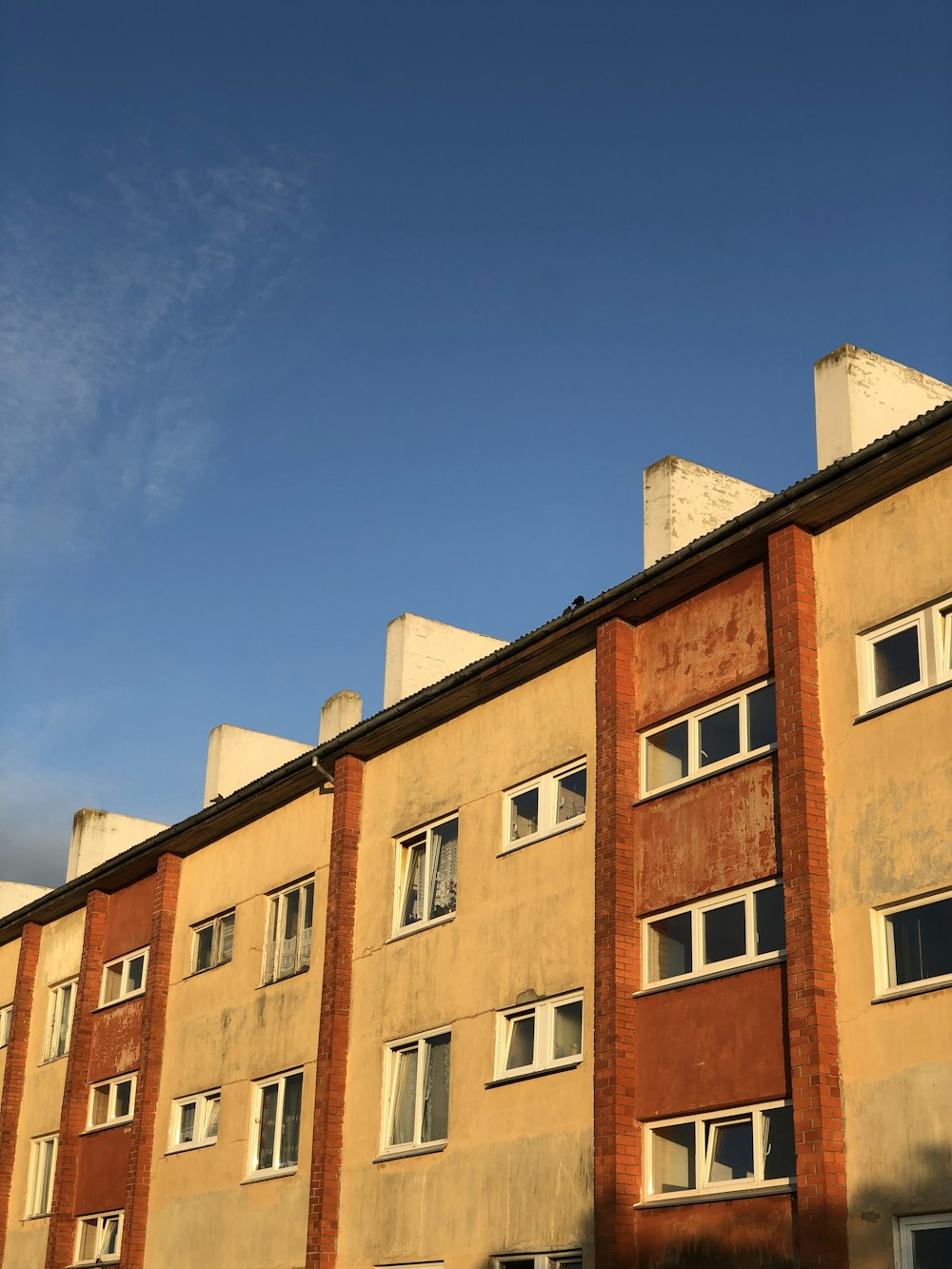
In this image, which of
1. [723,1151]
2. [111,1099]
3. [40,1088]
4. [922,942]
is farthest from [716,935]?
[40,1088]

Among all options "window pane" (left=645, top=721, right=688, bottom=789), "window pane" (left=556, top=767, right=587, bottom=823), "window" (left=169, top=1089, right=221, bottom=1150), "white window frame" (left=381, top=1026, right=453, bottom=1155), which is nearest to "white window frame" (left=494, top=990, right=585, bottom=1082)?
"white window frame" (left=381, top=1026, right=453, bottom=1155)

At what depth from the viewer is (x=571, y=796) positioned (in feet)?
74.9

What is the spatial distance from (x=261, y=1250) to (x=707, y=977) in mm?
10548

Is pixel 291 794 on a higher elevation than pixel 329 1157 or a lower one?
higher

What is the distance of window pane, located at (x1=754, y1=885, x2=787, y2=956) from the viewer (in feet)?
61.3

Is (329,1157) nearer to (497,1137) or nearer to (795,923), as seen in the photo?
(497,1137)

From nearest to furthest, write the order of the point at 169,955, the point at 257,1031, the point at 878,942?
1. the point at 878,942
2. the point at 257,1031
3. the point at 169,955

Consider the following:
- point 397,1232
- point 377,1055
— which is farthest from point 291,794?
point 397,1232

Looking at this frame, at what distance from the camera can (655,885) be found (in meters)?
20.6

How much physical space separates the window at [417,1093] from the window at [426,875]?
1856 mm

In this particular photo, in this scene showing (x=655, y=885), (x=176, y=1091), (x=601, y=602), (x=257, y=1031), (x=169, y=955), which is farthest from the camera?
(x=169, y=955)

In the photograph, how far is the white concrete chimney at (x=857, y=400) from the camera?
22.1m

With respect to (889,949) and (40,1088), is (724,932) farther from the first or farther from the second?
(40,1088)

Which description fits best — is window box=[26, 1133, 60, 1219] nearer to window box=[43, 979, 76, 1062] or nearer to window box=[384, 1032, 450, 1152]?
window box=[43, 979, 76, 1062]
